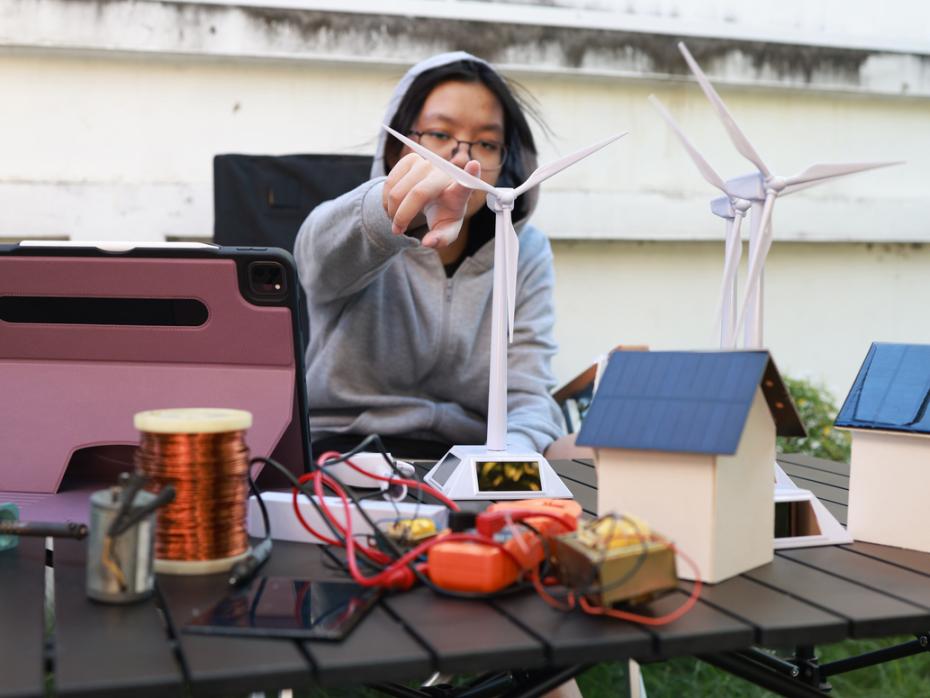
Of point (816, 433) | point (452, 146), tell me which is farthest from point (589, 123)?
point (452, 146)

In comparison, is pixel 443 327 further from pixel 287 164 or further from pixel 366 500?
pixel 366 500

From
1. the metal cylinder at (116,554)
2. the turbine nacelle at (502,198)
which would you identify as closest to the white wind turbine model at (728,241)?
the turbine nacelle at (502,198)

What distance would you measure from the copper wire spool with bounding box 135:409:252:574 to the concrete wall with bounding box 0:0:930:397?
2.48 metres

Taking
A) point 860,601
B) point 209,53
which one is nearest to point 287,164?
point 209,53

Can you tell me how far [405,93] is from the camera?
225cm

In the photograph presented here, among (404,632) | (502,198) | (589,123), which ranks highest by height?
(589,123)

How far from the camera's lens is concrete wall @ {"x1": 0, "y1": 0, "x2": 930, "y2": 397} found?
328cm

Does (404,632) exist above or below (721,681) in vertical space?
above

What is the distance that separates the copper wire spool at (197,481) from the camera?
1.01 m

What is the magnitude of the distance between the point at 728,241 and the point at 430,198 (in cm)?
42

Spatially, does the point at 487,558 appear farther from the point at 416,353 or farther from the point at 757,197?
the point at 416,353

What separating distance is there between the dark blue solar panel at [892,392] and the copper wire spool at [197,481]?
0.72m

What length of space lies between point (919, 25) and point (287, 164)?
2.92 m

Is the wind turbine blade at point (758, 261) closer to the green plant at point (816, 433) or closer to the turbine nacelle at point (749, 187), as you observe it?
the turbine nacelle at point (749, 187)
